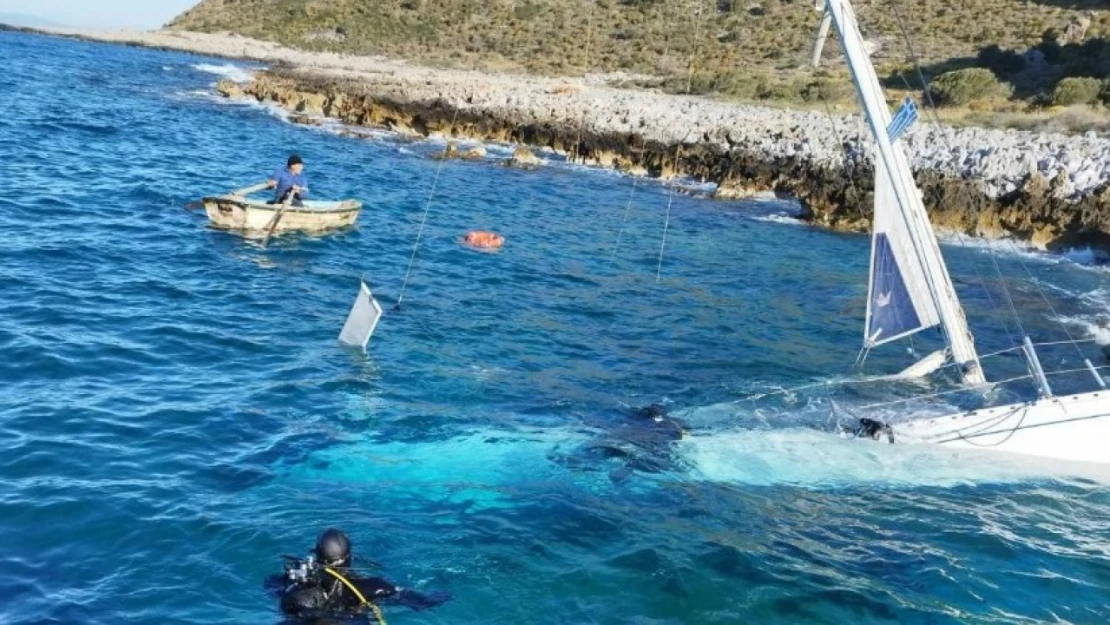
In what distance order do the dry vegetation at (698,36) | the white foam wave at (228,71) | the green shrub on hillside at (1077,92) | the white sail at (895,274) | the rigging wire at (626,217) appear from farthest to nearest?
the white foam wave at (228,71), the dry vegetation at (698,36), the green shrub on hillside at (1077,92), the rigging wire at (626,217), the white sail at (895,274)

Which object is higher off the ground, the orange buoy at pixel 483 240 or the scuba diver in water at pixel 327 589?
the orange buoy at pixel 483 240

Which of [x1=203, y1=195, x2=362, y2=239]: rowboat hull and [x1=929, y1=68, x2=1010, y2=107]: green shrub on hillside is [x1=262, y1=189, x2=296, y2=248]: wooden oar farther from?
[x1=929, y1=68, x2=1010, y2=107]: green shrub on hillside

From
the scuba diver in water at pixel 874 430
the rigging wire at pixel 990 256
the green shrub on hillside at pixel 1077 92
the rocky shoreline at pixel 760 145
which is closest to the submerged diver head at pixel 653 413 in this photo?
the scuba diver in water at pixel 874 430

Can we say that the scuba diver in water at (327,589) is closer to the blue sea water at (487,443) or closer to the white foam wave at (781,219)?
the blue sea water at (487,443)

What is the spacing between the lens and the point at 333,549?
9039 millimetres

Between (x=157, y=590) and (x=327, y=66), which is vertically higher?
(x=327, y=66)

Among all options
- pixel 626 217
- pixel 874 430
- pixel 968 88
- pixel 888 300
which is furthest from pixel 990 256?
pixel 968 88

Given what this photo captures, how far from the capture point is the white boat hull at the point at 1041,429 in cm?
1378

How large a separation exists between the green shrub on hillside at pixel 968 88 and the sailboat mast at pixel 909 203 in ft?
132

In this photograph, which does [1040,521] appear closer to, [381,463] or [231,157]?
[381,463]

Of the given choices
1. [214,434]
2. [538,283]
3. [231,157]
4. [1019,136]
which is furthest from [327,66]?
[214,434]

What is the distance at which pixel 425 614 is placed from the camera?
9.73 metres

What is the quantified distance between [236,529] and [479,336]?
9.00 m

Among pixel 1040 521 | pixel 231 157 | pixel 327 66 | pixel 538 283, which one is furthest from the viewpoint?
pixel 327 66
